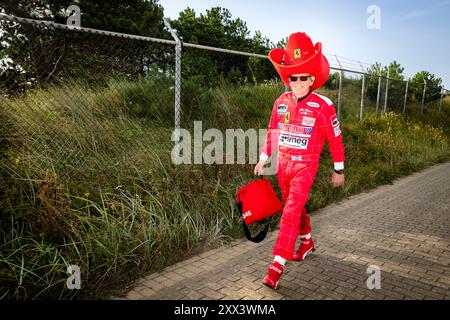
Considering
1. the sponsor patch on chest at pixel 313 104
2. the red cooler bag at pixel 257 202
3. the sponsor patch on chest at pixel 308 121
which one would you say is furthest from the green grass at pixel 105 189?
Result: the sponsor patch on chest at pixel 313 104

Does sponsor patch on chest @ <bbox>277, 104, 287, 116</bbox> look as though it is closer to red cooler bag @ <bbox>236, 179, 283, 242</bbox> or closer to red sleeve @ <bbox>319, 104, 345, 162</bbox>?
red sleeve @ <bbox>319, 104, 345, 162</bbox>

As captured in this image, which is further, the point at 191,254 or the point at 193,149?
the point at 193,149

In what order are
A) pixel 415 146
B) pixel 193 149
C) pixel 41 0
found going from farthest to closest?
pixel 41 0
pixel 415 146
pixel 193 149

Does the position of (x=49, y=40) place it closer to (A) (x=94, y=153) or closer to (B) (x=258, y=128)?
(A) (x=94, y=153)

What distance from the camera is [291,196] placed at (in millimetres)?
3201

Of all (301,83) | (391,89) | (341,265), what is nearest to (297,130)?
(301,83)

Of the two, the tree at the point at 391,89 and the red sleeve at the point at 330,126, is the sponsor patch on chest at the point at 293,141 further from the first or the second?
the tree at the point at 391,89

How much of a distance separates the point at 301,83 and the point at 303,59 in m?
0.20

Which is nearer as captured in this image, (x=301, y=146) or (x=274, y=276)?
(x=274, y=276)

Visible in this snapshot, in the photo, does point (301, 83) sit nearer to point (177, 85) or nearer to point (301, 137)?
point (301, 137)

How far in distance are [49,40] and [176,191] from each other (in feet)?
7.91

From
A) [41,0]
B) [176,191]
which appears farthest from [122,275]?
[41,0]
